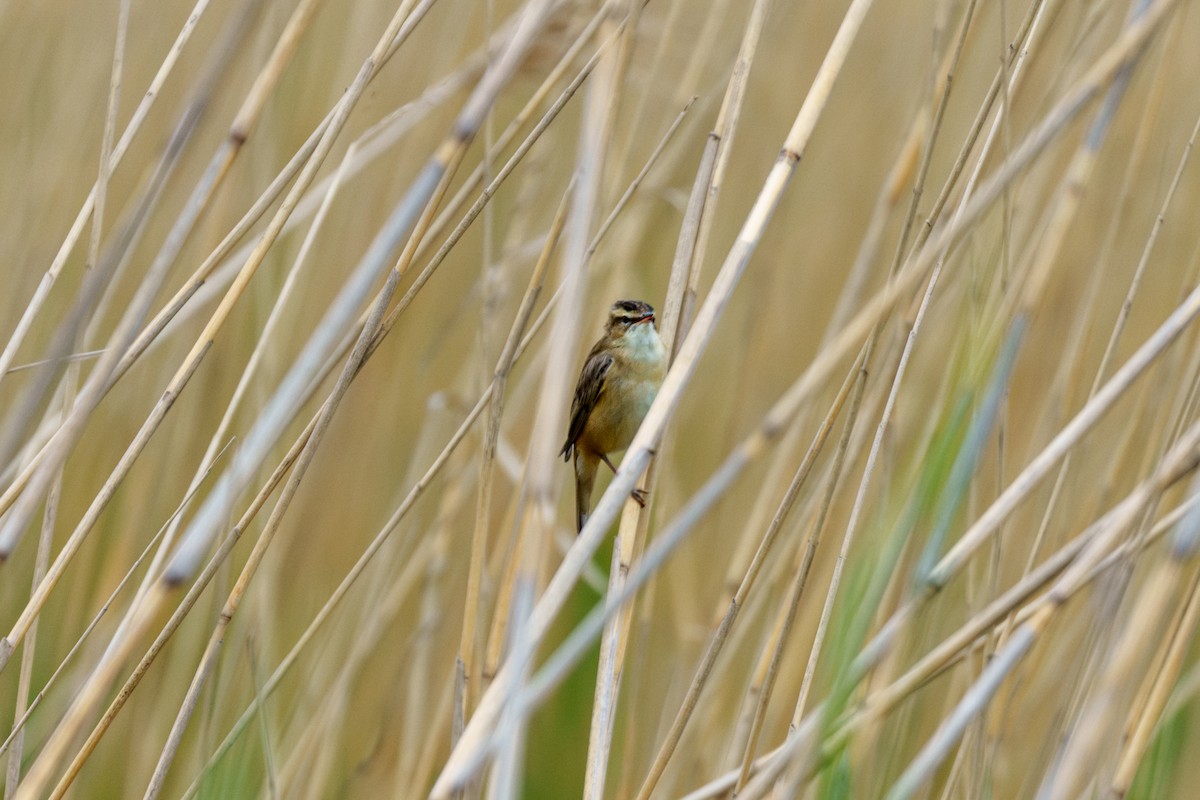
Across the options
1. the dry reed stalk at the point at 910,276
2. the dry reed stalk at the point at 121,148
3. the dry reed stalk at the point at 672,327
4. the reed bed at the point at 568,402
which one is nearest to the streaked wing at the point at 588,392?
the reed bed at the point at 568,402

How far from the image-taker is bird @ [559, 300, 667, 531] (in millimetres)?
2568

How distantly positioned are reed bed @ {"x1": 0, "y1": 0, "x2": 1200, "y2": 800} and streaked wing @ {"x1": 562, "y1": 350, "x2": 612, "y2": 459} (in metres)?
0.16

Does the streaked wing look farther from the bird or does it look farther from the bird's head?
the bird's head

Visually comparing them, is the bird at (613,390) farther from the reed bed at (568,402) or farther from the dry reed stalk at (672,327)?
the dry reed stalk at (672,327)

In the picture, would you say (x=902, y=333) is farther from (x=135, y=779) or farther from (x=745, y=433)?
(x=135, y=779)

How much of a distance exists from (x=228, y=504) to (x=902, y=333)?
34.4 inches

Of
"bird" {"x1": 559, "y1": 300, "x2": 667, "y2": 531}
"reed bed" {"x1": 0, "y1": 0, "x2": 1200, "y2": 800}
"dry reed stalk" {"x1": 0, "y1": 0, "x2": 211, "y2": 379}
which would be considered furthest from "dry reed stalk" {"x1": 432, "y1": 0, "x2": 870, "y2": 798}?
"bird" {"x1": 559, "y1": 300, "x2": 667, "y2": 531}

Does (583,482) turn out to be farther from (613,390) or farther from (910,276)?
(910,276)

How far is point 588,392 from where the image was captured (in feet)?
9.23

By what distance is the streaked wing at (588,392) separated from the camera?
2.77 m

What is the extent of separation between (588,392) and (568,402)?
832 mm

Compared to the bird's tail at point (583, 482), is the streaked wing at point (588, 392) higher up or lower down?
higher up

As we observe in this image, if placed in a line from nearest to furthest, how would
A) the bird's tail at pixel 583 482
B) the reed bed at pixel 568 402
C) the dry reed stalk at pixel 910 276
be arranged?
the dry reed stalk at pixel 910 276 → the reed bed at pixel 568 402 → the bird's tail at pixel 583 482

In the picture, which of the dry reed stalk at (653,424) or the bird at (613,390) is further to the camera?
the bird at (613,390)
